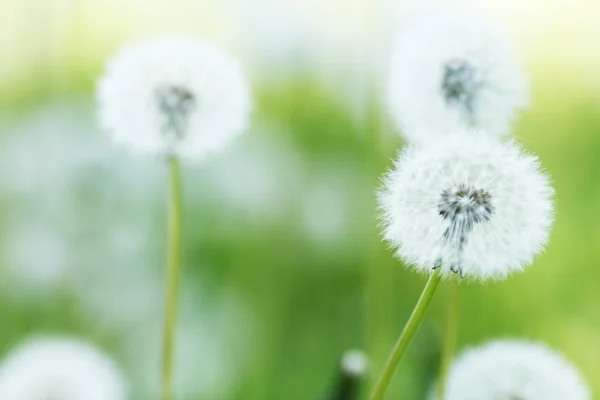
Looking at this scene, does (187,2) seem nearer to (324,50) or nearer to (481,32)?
(324,50)

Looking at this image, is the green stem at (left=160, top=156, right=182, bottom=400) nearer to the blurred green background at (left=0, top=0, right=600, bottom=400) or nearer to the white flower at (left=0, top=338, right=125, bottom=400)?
the white flower at (left=0, top=338, right=125, bottom=400)

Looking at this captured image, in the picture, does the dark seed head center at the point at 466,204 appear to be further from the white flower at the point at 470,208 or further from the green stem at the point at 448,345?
the green stem at the point at 448,345

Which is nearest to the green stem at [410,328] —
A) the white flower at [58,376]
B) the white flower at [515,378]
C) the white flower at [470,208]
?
the white flower at [470,208]

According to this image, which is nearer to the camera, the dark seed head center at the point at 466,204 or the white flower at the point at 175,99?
the dark seed head center at the point at 466,204

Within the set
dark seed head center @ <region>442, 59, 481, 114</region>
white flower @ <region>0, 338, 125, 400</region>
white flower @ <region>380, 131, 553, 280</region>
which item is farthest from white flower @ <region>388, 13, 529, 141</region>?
white flower @ <region>0, 338, 125, 400</region>

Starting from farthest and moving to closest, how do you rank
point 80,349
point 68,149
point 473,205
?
point 68,149, point 80,349, point 473,205

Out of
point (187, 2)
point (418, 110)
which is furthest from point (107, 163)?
point (418, 110)
